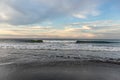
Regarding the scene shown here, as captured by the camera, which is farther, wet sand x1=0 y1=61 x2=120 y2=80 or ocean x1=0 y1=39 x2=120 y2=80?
ocean x1=0 y1=39 x2=120 y2=80

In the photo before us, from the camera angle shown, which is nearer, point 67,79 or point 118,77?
point 67,79

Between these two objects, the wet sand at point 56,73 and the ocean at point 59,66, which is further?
the ocean at point 59,66

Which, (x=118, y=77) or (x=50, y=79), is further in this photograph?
(x=118, y=77)

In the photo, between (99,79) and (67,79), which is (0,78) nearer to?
(67,79)

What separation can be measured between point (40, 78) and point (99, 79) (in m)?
2.45

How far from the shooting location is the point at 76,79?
4.41m

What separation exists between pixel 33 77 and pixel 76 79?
5.92 ft

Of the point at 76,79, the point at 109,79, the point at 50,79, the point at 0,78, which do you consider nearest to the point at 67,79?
the point at 76,79

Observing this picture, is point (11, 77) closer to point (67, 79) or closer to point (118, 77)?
point (67, 79)

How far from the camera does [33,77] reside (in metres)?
4.51

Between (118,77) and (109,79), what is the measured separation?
537 millimetres

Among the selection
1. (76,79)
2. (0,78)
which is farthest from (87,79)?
(0,78)

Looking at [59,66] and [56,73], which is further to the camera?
[59,66]

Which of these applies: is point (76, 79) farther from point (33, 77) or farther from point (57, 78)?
point (33, 77)
